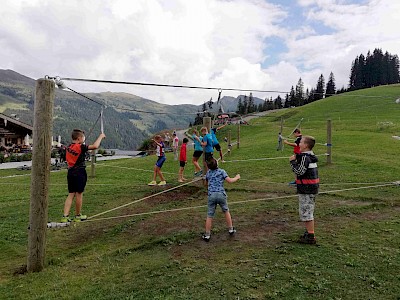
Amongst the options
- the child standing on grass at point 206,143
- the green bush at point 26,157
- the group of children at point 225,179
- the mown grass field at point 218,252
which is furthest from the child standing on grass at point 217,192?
the green bush at point 26,157

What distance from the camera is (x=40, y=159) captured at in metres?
6.19

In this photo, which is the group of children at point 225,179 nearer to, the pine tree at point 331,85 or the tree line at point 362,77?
the tree line at point 362,77

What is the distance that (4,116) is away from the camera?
38781mm

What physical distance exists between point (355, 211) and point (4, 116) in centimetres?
3985

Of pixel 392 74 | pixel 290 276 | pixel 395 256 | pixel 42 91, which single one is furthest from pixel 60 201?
pixel 392 74

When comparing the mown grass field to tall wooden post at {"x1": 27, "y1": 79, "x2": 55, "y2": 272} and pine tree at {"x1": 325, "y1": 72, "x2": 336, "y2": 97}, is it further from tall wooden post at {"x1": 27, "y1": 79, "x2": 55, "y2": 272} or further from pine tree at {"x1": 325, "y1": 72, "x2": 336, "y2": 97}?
pine tree at {"x1": 325, "y1": 72, "x2": 336, "y2": 97}

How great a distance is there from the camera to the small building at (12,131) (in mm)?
40078

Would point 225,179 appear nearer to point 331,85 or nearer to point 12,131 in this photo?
point 12,131

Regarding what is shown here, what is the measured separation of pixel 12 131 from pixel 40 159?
4188 cm

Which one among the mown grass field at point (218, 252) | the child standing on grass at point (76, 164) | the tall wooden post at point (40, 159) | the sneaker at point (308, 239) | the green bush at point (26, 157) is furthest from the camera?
the green bush at point (26, 157)

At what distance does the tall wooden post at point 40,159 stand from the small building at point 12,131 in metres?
37.3

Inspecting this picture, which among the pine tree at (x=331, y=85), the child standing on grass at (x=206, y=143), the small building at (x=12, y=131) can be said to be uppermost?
the pine tree at (x=331, y=85)

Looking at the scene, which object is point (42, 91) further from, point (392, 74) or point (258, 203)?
point (392, 74)

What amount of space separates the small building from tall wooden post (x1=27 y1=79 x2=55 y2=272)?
37.3 m
